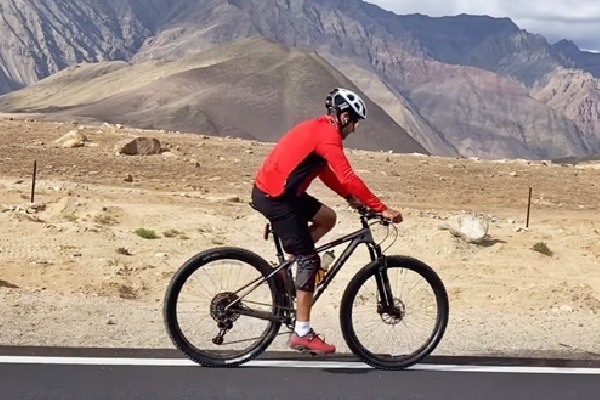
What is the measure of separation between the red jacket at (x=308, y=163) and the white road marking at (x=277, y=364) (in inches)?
46.8

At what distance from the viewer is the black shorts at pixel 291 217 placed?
6809 millimetres

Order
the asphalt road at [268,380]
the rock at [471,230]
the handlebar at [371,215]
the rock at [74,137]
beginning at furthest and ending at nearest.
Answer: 1. the rock at [74,137]
2. the rock at [471,230]
3. the handlebar at [371,215]
4. the asphalt road at [268,380]

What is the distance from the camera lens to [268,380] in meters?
6.54

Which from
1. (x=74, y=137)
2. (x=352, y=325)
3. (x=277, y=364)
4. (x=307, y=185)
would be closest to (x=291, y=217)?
(x=307, y=185)

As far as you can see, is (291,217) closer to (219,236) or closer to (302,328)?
(302,328)

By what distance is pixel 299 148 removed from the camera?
260 inches

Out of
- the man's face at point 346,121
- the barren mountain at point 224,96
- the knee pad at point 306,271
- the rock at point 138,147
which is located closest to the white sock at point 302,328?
the knee pad at point 306,271

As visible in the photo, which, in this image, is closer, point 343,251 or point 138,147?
point 343,251

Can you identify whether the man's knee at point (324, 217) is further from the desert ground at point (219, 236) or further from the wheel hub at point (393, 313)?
the desert ground at point (219, 236)

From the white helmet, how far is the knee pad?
1030mm

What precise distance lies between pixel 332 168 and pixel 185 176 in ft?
107

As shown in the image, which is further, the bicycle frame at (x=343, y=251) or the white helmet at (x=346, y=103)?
the bicycle frame at (x=343, y=251)

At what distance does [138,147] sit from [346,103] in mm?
37720

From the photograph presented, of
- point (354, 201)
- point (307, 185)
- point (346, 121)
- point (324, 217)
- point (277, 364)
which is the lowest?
point (277, 364)
